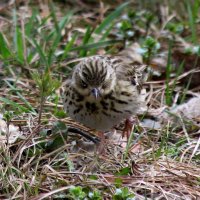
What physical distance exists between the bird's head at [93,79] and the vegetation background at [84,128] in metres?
0.19

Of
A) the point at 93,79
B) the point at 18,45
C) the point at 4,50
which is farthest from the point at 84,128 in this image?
the point at 18,45

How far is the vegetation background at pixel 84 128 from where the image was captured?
4.61 metres

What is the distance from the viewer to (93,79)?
16.0ft

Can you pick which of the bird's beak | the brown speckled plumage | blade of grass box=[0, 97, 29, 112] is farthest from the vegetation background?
the bird's beak

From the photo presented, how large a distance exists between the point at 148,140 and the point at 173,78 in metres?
1.50

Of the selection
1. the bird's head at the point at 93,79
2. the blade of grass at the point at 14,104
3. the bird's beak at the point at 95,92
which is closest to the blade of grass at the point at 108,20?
the blade of grass at the point at 14,104

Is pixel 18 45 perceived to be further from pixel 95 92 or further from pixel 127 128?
pixel 95 92

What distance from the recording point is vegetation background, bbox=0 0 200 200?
15.1 ft

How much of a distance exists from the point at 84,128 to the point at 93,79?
0.82m

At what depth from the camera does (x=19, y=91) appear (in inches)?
240

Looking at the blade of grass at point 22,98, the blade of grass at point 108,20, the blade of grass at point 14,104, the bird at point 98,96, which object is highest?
the bird at point 98,96

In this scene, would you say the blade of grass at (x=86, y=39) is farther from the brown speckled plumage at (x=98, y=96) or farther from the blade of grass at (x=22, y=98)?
the brown speckled plumage at (x=98, y=96)

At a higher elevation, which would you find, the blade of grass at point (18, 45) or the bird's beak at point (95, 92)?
the bird's beak at point (95, 92)

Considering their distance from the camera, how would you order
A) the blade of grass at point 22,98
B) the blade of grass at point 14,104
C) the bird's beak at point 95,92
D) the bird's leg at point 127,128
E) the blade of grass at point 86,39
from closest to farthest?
the bird's beak at point 95,92 → the bird's leg at point 127,128 → the blade of grass at point 14,104 → the blade of grass at point 22,98 → the blade of grass at point 86,39
